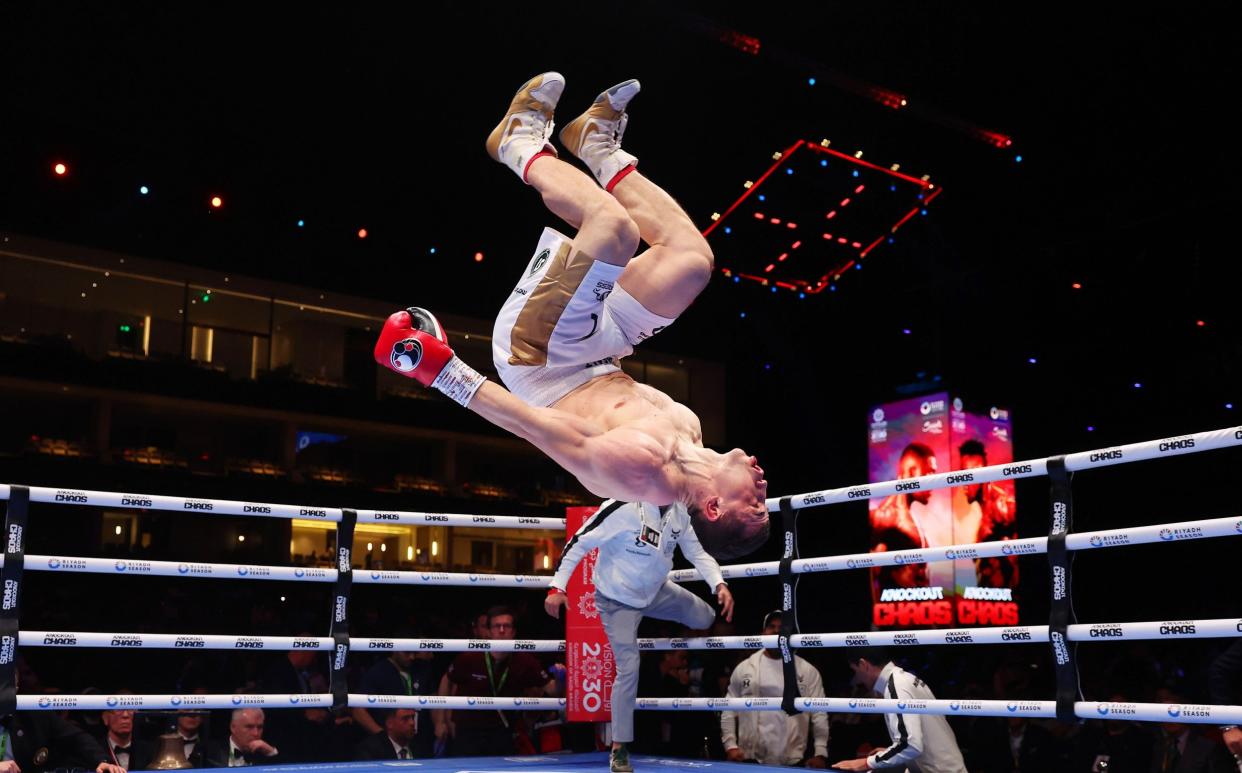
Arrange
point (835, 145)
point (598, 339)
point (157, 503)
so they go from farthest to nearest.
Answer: point (835, 145) → point (157, 503) → point (598, 339)

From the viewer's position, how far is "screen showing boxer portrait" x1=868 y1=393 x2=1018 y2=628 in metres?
13.6

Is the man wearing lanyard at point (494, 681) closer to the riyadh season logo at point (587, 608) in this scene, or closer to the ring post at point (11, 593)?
the riyadh season logo at point (587, 608)

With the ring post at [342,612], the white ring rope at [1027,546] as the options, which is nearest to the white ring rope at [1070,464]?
the white ring rope at [1027,546]

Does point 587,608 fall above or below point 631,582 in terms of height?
below

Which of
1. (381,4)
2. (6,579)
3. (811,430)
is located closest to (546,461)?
(811,430)

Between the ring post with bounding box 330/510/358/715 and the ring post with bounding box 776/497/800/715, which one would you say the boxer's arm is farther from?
the ring post with bounding box 330/510/358/715

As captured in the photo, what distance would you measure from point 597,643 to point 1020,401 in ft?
36.5

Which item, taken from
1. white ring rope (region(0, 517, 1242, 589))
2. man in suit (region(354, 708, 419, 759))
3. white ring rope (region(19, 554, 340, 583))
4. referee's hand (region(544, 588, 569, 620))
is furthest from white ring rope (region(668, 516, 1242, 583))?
man in suit (region(354, 708, 419, 759))

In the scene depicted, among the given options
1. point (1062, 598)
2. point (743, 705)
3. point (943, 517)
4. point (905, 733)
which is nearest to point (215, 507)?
point (743, 705)

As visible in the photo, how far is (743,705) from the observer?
4.53 meters

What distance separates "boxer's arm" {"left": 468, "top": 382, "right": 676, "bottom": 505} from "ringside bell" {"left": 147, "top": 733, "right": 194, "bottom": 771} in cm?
287

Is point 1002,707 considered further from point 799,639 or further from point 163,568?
point 163,568

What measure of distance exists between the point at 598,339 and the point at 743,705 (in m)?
1.79

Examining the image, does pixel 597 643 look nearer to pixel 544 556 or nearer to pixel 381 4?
pixel 381 4
